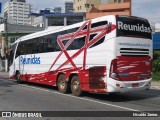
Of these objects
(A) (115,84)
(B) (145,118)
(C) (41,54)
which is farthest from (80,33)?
(B) (145,118)

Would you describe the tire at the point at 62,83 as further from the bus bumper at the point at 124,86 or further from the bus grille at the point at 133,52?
the bus grille at the point at 133,52

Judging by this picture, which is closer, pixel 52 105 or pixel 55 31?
pixel 52 105

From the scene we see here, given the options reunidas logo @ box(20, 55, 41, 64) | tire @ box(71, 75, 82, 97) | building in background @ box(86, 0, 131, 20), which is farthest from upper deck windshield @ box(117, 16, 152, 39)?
building in background @ box(86, 0, 131, 20)

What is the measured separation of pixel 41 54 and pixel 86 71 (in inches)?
210

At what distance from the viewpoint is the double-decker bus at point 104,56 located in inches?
530

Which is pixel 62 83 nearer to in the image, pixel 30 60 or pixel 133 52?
pixel 133 52

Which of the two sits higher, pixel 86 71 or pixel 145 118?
pixel 86 71

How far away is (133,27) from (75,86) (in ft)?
12.4

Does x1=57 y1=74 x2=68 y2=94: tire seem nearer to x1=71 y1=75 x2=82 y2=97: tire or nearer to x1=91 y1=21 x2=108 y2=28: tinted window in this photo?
x1=71 y1=75 x2=82 y2=97: tire

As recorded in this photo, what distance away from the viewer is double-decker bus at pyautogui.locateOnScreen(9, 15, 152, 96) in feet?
44.2

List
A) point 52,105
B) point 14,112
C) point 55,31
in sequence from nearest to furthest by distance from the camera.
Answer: point 14,112
point 52,105
point 55,31

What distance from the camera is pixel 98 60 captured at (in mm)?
13945

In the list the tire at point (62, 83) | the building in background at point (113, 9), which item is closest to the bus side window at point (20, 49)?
the tire at point (62, 83)

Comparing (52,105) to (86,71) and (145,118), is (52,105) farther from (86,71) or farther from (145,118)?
(145,118)
